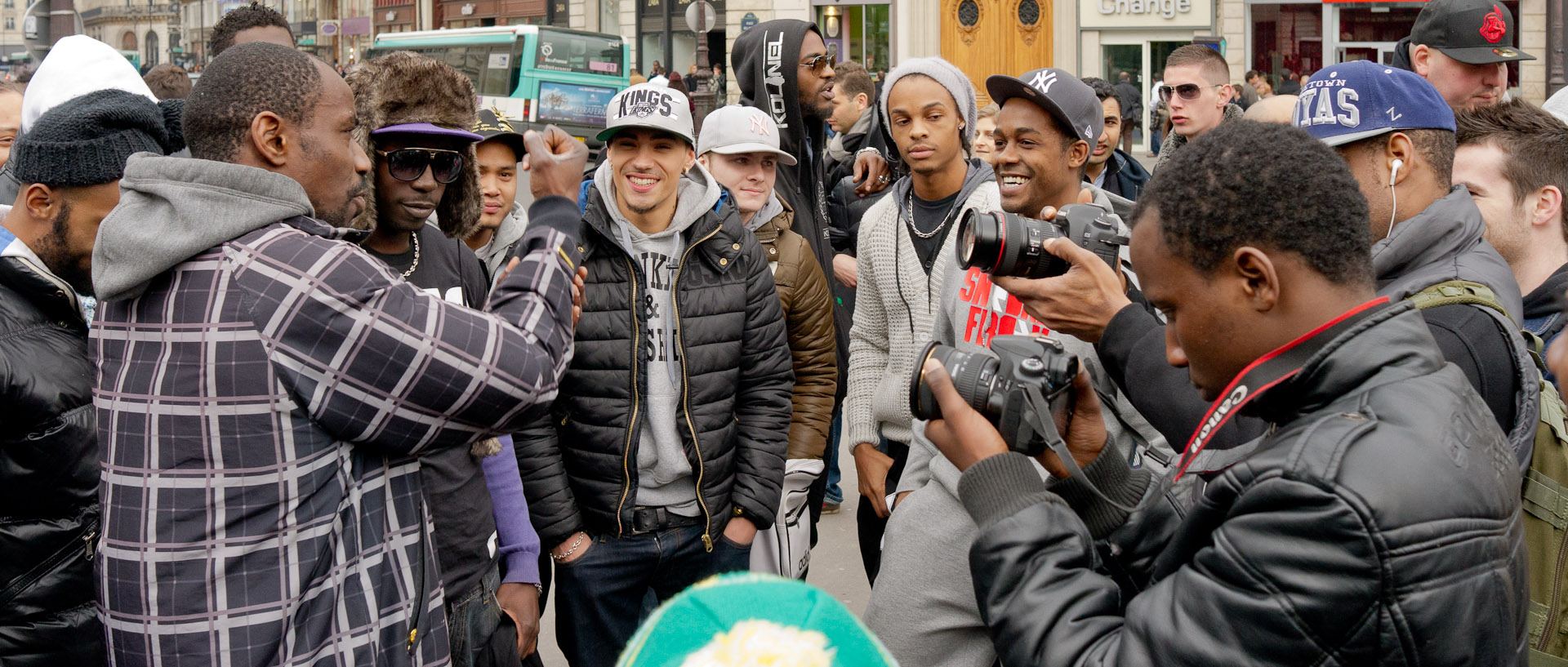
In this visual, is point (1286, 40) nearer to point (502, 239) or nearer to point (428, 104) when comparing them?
point (502, 239)

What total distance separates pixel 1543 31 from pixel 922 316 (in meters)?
22.3

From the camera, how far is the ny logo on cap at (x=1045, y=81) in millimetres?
2922

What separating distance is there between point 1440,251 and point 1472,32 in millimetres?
2603

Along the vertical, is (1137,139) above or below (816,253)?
above

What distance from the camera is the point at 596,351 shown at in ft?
10.4

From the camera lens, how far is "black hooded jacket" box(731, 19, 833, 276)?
4.81m

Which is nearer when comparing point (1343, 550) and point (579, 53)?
point (1343, 550)

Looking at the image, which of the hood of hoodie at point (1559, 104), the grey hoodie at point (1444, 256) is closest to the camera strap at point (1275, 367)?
the grey hoodie at point (1444, 256)

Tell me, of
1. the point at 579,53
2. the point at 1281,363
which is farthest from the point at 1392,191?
the point at 579,53

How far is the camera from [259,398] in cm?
184

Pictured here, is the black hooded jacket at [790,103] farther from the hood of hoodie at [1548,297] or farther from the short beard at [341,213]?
the short beard at [341,213]

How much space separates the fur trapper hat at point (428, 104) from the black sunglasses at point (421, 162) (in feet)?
0.34

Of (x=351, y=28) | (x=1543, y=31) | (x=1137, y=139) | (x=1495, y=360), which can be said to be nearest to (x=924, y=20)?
(x=1137, y=139)

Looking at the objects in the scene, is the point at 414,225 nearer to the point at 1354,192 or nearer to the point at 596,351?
the point at 596,351
